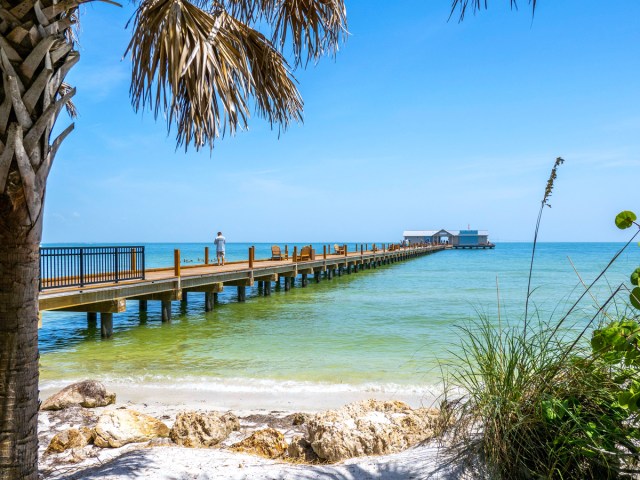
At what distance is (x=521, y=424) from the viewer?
275cm

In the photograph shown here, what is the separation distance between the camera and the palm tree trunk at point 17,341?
257 cm

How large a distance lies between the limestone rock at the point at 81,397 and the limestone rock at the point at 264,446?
10.2 ft

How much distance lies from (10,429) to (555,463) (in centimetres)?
296

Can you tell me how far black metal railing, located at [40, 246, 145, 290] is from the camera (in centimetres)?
1102

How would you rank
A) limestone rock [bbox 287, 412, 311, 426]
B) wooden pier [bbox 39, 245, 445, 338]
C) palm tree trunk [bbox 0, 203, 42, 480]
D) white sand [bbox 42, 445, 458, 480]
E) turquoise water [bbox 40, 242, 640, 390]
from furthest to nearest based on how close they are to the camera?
wooden pier [bbox 39, 245, 445, 338], turquoise water [bbox 40, 242, 640, 390], limestone rock [bbox 287, 412, 311, 426], white sand [bbox 42, 445, 458, 480], palm tree trunk [bbox 0, 203, 42, 480]

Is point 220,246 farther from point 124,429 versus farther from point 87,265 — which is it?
point 124,429

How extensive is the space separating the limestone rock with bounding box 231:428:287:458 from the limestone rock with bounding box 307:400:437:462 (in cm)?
30

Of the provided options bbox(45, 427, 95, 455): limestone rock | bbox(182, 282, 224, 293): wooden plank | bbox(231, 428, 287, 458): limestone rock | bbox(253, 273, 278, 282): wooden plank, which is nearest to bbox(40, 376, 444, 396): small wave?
bbox(45, 427, 95, 455): limestone rock

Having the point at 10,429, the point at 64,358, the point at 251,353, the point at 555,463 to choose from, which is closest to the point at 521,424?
the point at 555,463

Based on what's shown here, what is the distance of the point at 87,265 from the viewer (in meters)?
12.1

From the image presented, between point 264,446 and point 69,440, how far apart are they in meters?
1.90

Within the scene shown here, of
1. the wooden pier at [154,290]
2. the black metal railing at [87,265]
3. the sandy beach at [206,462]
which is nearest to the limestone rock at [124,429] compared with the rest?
the sandy beach at [206,462]

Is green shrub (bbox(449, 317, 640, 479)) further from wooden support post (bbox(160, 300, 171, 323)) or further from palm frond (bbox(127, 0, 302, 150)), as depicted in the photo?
wooden support post (bbox(160, 300, 171, 323))

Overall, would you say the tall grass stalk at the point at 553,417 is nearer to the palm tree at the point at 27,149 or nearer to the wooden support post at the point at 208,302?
the palm tree at the point at 27,149
